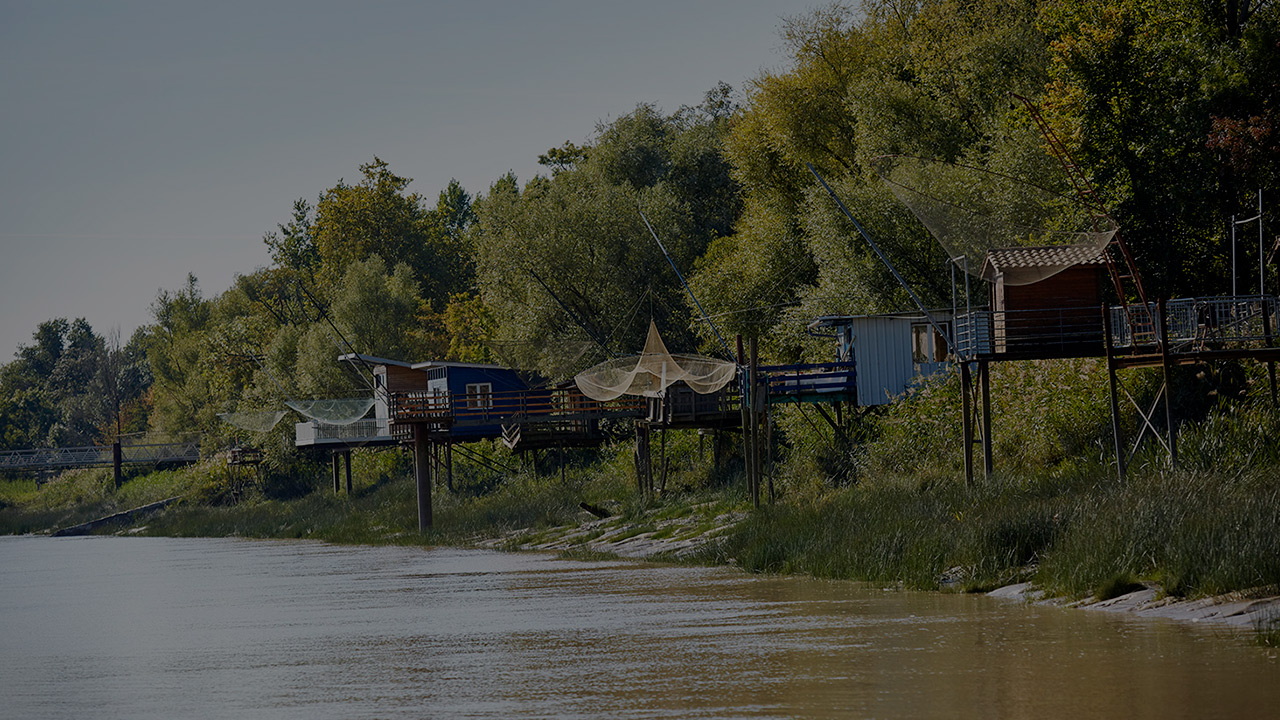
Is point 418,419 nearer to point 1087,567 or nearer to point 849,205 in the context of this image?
point 849,205

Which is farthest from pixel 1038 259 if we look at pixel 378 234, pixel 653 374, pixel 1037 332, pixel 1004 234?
pixel 378 234

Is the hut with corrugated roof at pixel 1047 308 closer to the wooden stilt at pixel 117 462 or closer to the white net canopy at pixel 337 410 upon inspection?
the white net canopy at pixel 337 410

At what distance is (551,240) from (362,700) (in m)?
36.7

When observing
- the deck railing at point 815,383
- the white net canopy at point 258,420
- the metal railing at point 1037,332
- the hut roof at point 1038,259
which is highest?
the hut roof at point 1038,259

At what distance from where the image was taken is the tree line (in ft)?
107

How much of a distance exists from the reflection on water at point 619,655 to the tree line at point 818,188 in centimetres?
1623

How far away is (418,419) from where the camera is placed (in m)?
41.6

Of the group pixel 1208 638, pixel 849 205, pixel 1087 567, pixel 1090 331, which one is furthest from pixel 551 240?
pixel 1208 638

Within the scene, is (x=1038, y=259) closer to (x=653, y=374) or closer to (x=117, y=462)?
(x=653, y=374)

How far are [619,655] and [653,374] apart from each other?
63.6ft

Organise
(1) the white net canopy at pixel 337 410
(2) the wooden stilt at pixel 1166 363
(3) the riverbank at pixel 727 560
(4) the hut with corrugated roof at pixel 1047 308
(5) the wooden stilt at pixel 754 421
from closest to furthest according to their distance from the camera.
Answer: (3) the riverbank at pixel 727 560
(2) the wooden stilt at pixel 1166 363
(4) the hut with corrugated roof at pixel 1047 308
(5) the wooden stilt at pixel 754 421
(1) the white net canopy at pixel 337 410

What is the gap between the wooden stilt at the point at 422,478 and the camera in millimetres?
41781

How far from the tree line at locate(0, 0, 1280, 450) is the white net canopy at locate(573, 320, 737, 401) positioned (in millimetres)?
6879

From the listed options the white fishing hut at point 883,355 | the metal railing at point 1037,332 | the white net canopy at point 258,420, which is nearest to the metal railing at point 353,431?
the white net canopy at point 258,420
